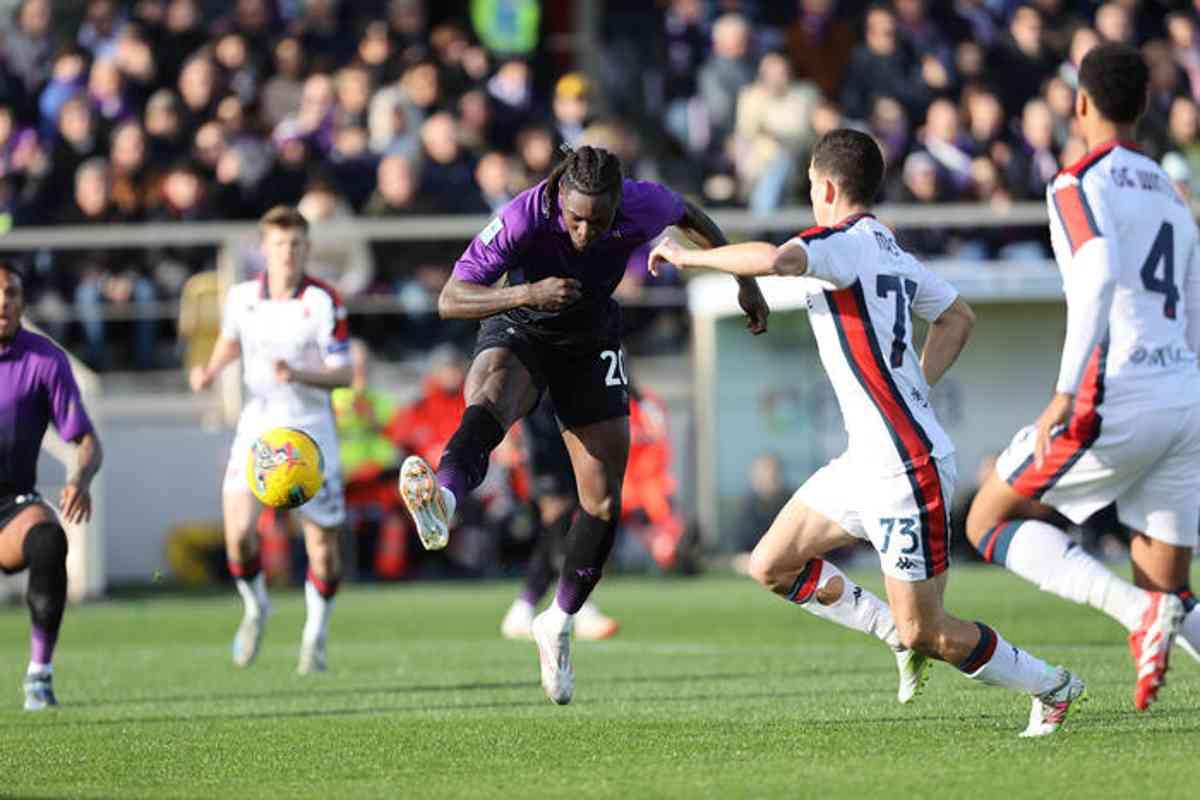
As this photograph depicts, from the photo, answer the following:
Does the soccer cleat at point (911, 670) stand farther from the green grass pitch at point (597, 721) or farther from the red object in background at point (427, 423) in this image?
the red object in background at point (427, 423)

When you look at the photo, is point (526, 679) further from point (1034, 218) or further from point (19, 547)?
point (1034, 218)

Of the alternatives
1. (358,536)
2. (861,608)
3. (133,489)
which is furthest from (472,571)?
(861,608)

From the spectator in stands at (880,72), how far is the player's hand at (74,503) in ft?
42.7

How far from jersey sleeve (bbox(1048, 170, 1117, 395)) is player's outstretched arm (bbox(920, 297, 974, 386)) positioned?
1.02 m

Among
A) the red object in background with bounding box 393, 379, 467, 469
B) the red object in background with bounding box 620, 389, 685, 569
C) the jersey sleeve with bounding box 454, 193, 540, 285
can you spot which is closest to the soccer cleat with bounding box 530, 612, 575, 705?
the jersey sleeve with bounding box 454, 193, 540, 285

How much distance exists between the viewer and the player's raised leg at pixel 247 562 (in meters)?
13.2

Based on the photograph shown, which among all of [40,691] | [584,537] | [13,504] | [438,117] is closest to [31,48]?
[438,117]

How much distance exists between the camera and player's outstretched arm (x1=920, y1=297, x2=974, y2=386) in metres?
8.62

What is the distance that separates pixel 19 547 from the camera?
36.7ft

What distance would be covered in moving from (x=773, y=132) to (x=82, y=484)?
11.7 meters

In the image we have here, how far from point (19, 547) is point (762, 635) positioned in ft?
17.9

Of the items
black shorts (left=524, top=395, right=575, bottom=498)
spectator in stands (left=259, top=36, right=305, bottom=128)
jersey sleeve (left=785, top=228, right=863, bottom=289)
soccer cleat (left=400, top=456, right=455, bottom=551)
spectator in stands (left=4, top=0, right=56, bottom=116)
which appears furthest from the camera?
spectator in stands (left=4, top=0, right=56, bottom=116)

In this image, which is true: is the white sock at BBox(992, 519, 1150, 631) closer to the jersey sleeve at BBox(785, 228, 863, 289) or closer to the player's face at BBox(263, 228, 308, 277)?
the jersey sleeve at BBox(785, 228, 863, 289)

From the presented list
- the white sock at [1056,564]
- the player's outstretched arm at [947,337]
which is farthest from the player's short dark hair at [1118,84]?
the white sock at [1056,564]
